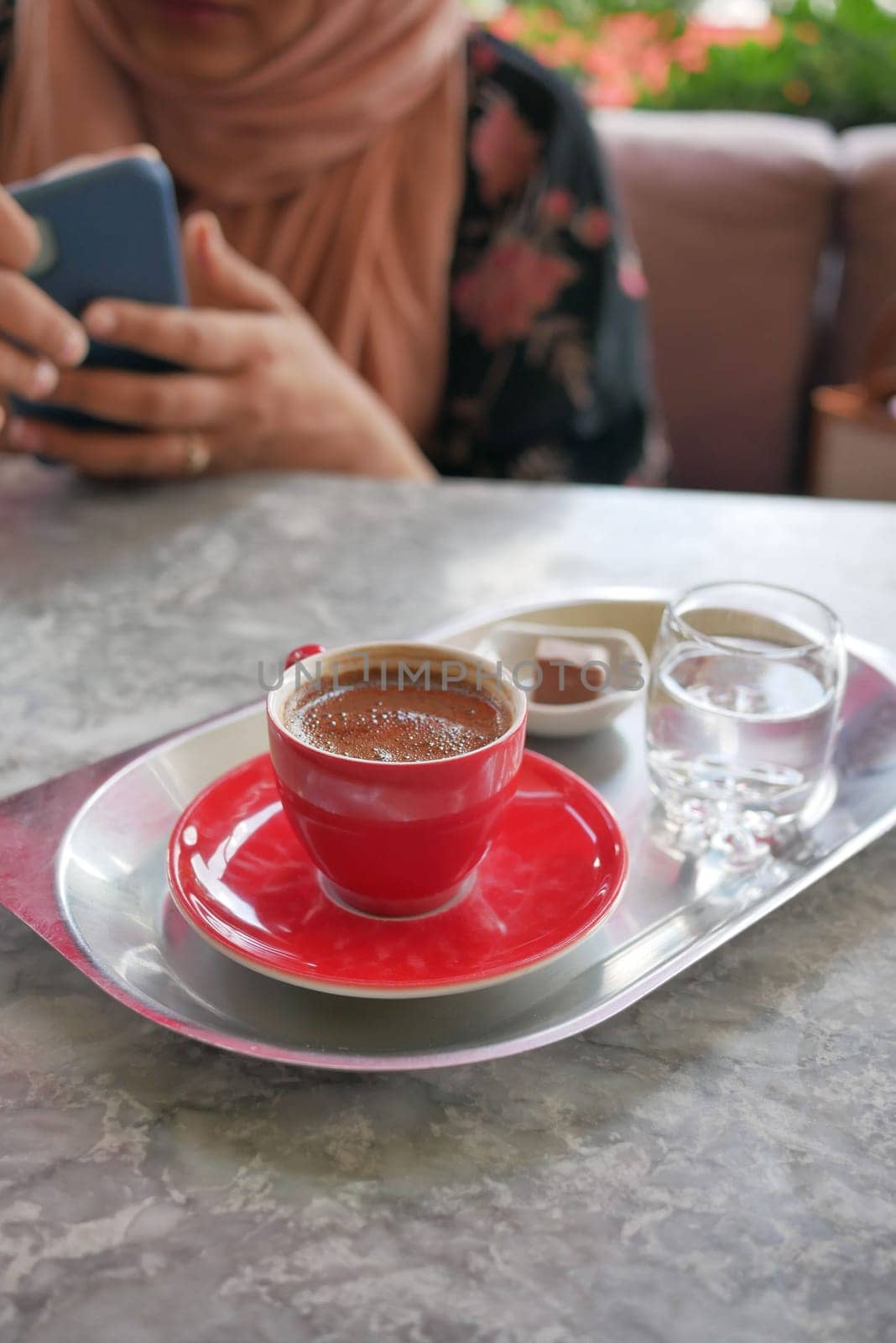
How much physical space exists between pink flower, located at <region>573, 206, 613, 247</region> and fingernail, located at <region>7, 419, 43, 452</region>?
0.70 metres

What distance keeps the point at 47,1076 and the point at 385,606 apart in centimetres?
52

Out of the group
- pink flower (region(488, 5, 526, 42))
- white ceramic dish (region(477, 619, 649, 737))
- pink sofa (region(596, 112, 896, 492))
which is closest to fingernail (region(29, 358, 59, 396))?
white ceramic dish (region(477, 619, 649, 737))

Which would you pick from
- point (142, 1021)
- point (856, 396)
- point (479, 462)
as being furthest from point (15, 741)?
point (856, 396)

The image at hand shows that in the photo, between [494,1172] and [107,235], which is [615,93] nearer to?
[107,235]

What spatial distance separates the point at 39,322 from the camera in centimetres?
97

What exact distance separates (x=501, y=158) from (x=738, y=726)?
3.56ft

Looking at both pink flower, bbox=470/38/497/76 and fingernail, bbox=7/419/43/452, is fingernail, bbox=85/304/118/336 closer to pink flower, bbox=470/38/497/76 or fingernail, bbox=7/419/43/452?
fingernail, bbox=7/419/43/452

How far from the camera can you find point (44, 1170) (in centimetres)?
43

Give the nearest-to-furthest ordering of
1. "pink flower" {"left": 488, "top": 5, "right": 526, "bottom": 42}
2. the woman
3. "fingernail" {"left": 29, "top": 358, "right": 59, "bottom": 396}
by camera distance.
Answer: "fingernail" {"left": 29, "top": 358, "right": 59, "bottom": 396} < the woman < "pink flower" {"left": 488, "top": 5, "right": 526, "bottom": 42}

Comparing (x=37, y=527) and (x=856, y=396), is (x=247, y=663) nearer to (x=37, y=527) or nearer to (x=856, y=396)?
(x=37, y=527)

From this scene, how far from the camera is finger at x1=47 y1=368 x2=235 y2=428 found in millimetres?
1087

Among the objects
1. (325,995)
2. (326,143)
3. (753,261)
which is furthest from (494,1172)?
(753,261)

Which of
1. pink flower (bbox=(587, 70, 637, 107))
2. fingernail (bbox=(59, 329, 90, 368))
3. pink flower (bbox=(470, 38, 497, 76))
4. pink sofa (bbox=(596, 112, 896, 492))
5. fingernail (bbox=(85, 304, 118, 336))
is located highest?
pink flower (bbox=(470, 38, 497, 76))

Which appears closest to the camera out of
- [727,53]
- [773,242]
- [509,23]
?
[773,242]
